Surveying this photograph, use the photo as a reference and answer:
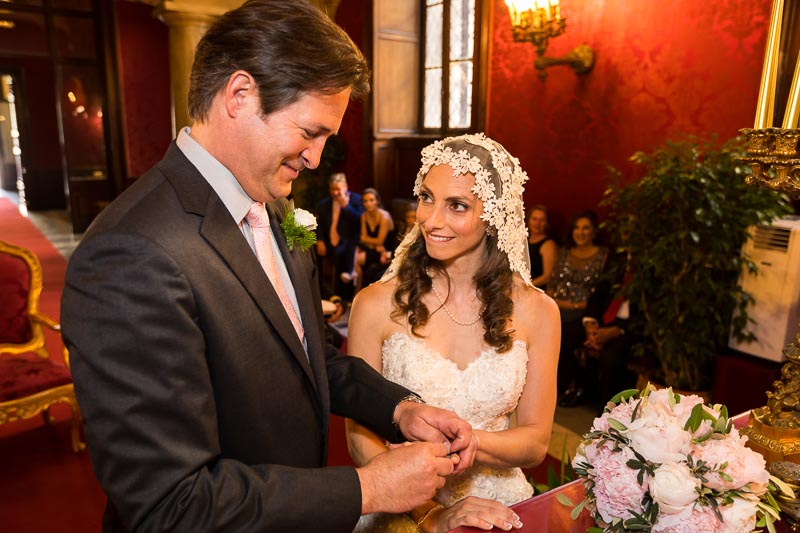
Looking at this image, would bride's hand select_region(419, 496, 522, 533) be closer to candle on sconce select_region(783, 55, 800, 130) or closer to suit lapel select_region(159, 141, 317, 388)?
suit lapel select_region(159, 141, 317, 388)

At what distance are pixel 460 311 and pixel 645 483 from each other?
3.67ft

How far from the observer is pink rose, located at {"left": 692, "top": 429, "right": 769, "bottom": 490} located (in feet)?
3.82

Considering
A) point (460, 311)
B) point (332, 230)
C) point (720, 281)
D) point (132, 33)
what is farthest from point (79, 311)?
point (132, 33)

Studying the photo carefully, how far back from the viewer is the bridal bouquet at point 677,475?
115 cm

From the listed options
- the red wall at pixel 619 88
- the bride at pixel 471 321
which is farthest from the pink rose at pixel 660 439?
the red wall at pixel 619 88

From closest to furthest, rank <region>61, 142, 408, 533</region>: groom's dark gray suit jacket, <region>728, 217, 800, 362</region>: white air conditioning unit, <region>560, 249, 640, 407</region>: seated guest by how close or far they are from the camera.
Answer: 1. <region>61, 142, 408, 533</region>: groom's dark gray suit jacket
2. <region>728, 217, 800, 362</region>: white air conditioning unit
3. <region>560, 249, 640, 407</region>: seated guest

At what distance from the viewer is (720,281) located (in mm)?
3916

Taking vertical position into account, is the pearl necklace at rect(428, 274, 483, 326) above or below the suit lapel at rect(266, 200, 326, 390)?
below

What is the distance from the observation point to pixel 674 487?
1.13 m

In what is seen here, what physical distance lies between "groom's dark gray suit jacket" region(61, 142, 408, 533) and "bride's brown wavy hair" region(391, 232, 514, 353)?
869mm

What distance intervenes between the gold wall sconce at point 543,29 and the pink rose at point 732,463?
191 inches

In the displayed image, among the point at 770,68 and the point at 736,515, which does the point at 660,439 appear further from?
the point at 770,68

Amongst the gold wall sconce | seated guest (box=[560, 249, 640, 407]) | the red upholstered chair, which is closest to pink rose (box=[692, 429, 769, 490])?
seated guest (box=[560, 249, 640, 407])

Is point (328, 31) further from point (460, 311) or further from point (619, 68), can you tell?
point (619, 68)
